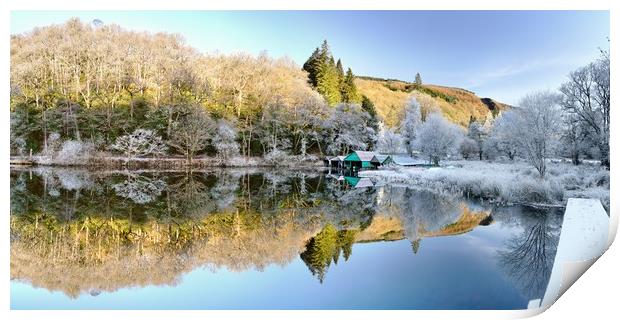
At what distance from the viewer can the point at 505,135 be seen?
6.39 meters

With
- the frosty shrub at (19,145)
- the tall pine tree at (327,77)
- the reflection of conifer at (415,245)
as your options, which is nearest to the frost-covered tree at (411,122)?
the tall pine tree at (327,77)

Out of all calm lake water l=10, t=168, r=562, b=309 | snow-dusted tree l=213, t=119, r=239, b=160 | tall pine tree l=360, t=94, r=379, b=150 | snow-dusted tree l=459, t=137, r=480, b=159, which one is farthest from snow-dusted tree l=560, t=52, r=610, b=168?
snow-dusted tree l=213, t=119, r=239, b=160

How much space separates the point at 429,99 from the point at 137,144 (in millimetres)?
4779

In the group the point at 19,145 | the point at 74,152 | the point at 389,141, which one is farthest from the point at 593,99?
the point at 74,152

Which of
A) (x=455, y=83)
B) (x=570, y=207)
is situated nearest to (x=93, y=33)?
(x=455, y=83)

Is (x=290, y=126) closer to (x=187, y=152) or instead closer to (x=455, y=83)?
(x=187, y=152)

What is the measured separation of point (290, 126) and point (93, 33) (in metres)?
3.21

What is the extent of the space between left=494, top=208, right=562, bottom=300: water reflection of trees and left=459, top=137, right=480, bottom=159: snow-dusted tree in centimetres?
108

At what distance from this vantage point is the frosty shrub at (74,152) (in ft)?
22.8

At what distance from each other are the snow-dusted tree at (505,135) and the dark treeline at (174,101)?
6.14 feet

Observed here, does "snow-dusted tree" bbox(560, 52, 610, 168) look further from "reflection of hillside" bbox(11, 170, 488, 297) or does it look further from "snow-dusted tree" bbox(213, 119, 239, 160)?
"snow-dusted tree" bbox(213, 119, 239, 160)

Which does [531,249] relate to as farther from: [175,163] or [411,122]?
[175,163]

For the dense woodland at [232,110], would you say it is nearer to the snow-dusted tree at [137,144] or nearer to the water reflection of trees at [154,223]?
the snow-dusted tree at [137,144]

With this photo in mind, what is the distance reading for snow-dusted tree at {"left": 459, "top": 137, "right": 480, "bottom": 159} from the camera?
7132mm
